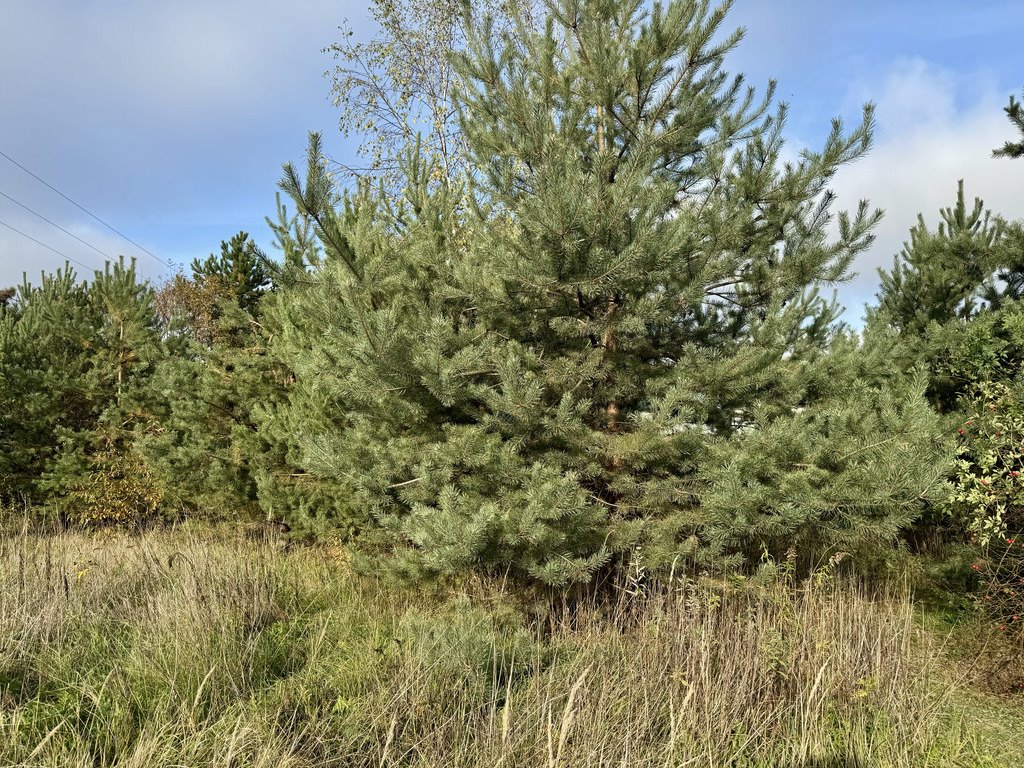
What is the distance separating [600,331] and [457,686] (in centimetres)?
252

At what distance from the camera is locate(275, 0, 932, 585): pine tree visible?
4.09 m

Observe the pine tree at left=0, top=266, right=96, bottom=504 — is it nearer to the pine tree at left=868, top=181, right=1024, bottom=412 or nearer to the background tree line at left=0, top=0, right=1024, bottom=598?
the background tree line at left=0, top=0, right=1024, bottom=598

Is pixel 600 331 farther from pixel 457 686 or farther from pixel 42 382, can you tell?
pixel 42 382

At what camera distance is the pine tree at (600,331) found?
4.09m

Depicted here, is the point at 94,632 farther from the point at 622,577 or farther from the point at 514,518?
the point at 622,577

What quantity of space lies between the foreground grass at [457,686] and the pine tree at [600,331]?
57 centimetres

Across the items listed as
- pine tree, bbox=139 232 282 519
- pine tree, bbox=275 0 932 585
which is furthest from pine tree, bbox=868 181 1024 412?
pine tree, bbox=139 232 282 519

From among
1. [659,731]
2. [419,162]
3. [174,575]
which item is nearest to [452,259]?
[419,162]

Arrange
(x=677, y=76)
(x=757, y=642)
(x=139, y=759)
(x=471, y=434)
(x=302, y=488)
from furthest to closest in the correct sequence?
(x=302, y=488) → (x=677, y=76) → (x=471, y=434) → (x=757, y=642) → (x=139, y=759)

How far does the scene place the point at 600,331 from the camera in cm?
470

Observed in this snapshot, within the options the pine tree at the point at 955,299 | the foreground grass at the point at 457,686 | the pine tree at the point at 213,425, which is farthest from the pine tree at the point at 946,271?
the pine tree at the point at 213,425

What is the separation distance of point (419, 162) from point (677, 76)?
232cm

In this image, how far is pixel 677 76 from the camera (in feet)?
15.1

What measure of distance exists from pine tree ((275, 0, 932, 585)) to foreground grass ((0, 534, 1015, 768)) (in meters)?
0.57
